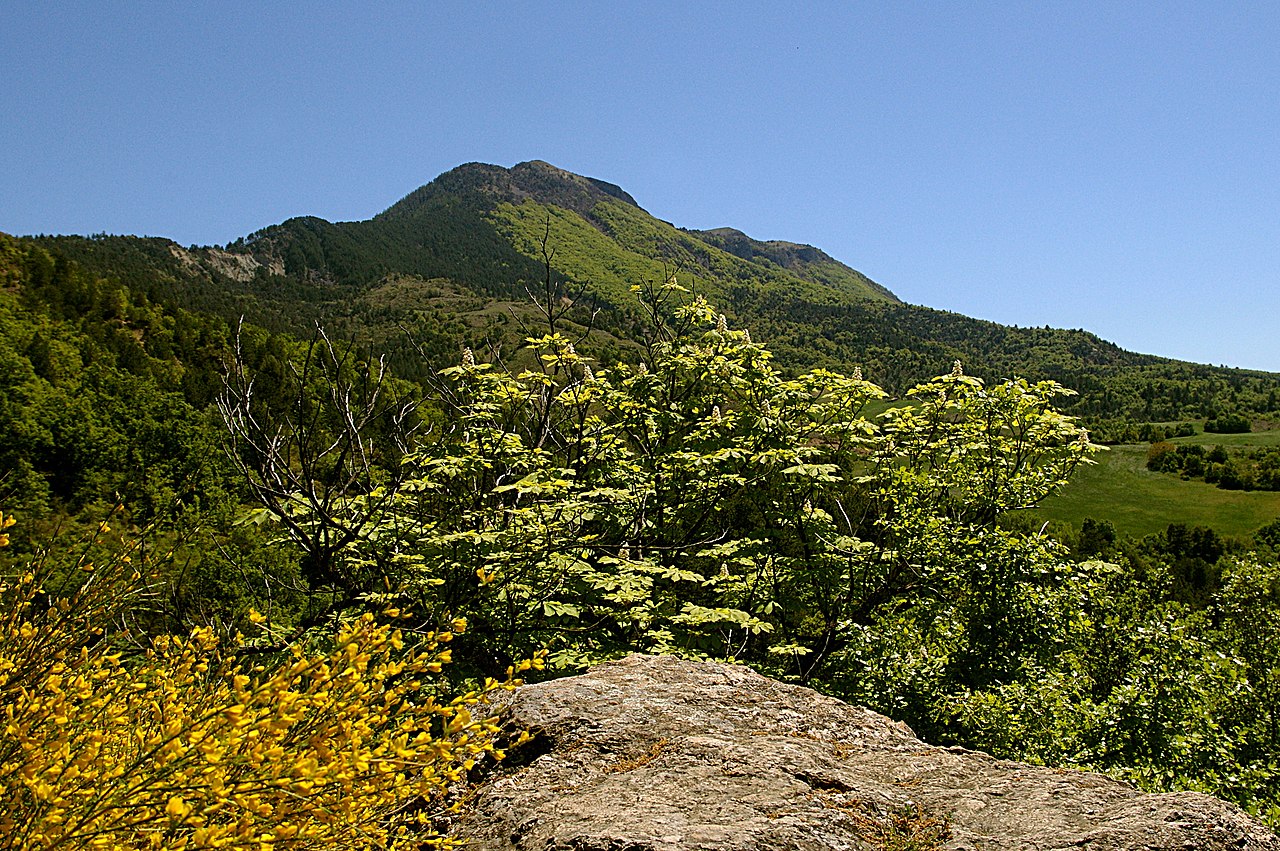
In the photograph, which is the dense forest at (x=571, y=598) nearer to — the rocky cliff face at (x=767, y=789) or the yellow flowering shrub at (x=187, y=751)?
the yellow flowering shrub at (x=187, y=751)

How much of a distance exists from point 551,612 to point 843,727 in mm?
2923

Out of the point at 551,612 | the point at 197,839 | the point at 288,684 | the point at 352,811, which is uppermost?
the point at 288,684

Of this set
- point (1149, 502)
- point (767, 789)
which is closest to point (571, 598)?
point (767, 789)

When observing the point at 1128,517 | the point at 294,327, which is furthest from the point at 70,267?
the point at 1128,517

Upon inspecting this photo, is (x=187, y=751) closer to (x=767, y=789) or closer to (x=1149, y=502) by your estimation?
(x=767, y=789)

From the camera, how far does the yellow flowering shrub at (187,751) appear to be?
2061 mm

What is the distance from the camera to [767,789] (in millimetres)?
3438

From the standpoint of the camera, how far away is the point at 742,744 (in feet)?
13.2

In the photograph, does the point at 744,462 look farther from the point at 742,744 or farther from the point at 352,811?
the point at 352,811

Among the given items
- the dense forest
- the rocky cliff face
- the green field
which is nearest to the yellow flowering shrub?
the dense forest

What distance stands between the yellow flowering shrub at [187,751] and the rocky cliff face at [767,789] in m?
0.95

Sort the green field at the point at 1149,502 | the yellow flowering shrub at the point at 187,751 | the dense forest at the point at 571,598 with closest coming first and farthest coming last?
the yellow flowering shrub at the point at 187,751
the dense forest at the point at 571,598
the green field at the point at 1149,502

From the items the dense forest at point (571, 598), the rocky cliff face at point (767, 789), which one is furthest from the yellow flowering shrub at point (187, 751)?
the rocky cliff face at point (767, 789)

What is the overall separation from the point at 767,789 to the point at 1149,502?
3346 inches
